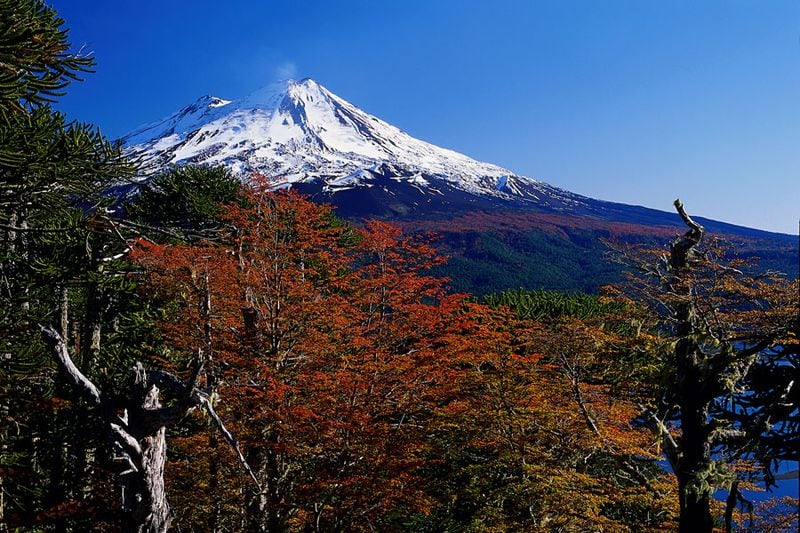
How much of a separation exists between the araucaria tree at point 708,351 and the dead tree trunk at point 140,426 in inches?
203

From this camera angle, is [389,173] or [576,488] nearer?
[576,488]

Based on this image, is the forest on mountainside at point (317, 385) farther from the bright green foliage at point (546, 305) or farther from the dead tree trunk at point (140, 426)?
the bright green foliage at point (546, 305)

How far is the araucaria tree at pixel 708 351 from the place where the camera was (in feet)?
16.4

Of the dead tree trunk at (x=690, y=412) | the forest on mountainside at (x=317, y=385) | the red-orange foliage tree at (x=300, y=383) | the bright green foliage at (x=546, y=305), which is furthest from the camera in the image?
the bright green foliage at (x=546, y=305)

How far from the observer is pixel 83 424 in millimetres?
11406

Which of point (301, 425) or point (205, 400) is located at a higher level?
point (205, 400)

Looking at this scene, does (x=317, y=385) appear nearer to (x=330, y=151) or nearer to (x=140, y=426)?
(x=140, y=426)

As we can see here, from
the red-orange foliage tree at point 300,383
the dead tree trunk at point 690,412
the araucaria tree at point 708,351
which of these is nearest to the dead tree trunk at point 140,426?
the red-orange foliage tree at point 300,383

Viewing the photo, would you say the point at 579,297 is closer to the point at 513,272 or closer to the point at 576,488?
the point at 576,488

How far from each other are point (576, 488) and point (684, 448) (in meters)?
2.91

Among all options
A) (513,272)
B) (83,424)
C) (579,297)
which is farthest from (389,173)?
(83,424)

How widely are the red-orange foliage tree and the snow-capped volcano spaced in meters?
79.1

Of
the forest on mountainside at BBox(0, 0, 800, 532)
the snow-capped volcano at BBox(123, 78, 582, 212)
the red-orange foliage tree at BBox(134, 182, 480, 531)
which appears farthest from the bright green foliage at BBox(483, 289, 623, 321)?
the snow-capped volcano at BBox(123, 78, 582, 212)

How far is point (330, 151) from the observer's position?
113062mm
